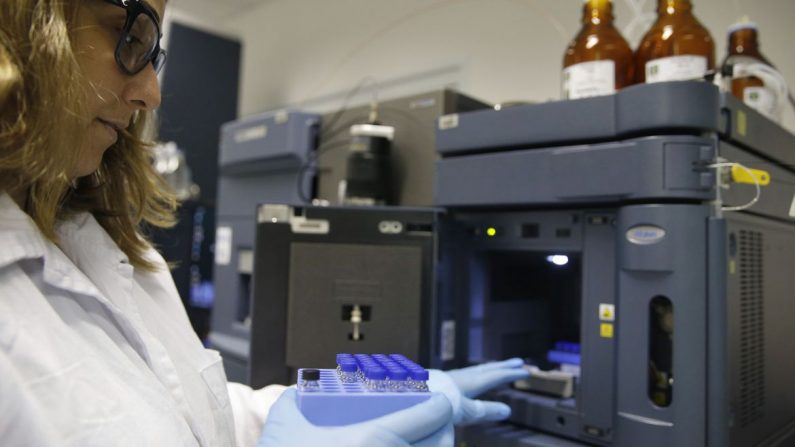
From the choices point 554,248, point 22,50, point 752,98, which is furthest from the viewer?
point 752,98

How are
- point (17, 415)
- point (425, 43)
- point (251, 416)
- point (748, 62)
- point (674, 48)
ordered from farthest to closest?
point (425, 43) → point (748, 62) → point (674, 48) → point (251, 416) → point (17, 415)

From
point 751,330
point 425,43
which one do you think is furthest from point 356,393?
point 425,43

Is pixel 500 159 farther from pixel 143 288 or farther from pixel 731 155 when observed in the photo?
pixel 143 288

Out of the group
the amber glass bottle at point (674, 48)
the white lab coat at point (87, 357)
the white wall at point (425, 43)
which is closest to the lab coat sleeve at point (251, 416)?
the white lab coat at point (87, 357)

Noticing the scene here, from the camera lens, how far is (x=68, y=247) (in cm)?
63

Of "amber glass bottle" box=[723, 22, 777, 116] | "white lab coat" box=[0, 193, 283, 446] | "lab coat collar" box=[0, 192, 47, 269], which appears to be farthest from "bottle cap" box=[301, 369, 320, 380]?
"amber glass bottle" box=[723, 22, 777, 116]

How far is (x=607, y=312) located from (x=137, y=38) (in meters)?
0.67

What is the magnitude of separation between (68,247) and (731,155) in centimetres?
85

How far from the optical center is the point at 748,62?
3.27 ft

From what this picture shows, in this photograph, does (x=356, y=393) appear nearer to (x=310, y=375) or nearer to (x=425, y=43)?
(x=310, y=375)

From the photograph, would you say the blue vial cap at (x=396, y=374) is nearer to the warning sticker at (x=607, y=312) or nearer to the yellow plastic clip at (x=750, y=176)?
the warning sticker at (x=607, y=312)

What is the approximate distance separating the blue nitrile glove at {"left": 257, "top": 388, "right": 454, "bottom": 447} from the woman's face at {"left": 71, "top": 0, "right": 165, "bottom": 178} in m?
0.32

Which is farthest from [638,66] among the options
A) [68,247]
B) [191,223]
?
[191,223]

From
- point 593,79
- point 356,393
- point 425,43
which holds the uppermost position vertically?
point 425,43
